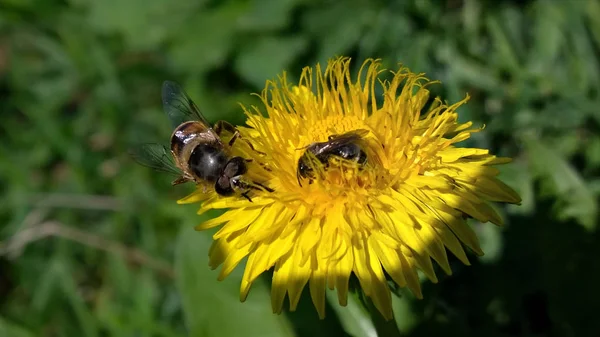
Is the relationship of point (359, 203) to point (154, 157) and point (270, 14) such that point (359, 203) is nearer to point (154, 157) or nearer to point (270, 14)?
point (154, 157)

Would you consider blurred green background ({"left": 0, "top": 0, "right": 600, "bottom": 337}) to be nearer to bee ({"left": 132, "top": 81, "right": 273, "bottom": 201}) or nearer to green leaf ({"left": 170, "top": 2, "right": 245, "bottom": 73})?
green leaf ({"left": 170, "top": 2, "right": 245, "bottom": 73})

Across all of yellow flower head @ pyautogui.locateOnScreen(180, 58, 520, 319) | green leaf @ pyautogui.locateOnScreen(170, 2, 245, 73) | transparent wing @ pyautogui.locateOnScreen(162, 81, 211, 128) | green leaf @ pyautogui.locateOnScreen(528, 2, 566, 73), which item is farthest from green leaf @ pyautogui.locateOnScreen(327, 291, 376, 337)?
green leaf @ pyautogui.locateOnScreen(170, 2, 245, 73)

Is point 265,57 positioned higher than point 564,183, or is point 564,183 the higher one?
point 265,57

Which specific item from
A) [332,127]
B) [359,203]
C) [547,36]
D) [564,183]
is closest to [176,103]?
[332,127]

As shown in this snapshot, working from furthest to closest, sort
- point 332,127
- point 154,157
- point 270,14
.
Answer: point 270,14 < point 154,157 < point 332,127

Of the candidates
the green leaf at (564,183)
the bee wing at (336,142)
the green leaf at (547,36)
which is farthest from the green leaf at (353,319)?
the green leaf at (547,36)

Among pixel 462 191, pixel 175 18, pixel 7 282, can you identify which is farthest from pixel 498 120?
pixel 7 282
